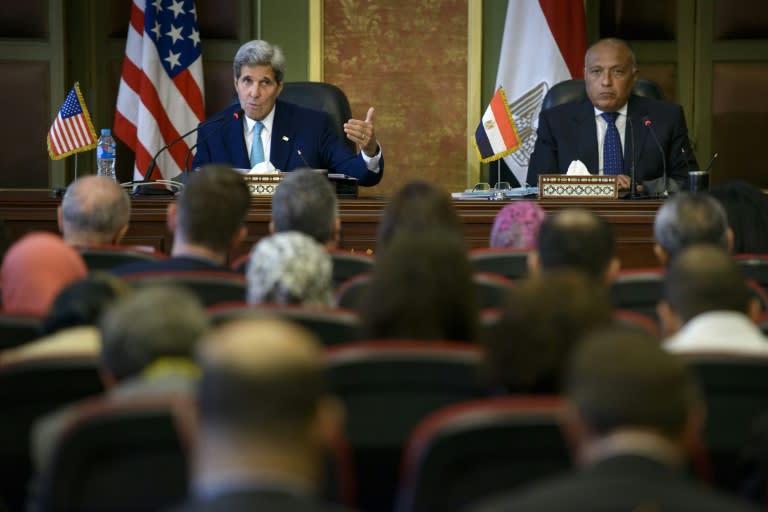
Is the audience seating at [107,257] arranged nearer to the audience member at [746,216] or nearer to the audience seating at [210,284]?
the audience seating at [210,284]

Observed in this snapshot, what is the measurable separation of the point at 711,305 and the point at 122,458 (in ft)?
4.10

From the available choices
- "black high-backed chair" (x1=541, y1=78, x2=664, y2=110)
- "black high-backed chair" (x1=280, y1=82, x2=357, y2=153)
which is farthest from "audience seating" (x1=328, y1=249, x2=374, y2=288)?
"black high-backed chair" (x1=541, y1=78, x2=664, y2=110)

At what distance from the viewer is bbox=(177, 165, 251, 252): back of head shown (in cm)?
351

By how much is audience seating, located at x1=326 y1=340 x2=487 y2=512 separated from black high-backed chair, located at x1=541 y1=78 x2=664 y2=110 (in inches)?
172

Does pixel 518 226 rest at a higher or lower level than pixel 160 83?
lower

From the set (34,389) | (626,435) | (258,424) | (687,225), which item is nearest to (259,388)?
(258,424)

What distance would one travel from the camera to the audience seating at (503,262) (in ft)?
12.4

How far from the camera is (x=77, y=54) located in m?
7.79

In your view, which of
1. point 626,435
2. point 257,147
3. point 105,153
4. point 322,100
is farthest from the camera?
point 322,100

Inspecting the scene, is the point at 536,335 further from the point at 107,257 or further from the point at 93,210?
the point at 93,210

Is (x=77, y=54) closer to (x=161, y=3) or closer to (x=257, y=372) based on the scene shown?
(x=161, y=3)

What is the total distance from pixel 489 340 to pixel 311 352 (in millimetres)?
626

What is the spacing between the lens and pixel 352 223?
5.01 meters

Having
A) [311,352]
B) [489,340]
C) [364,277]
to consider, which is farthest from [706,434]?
[364,277]
